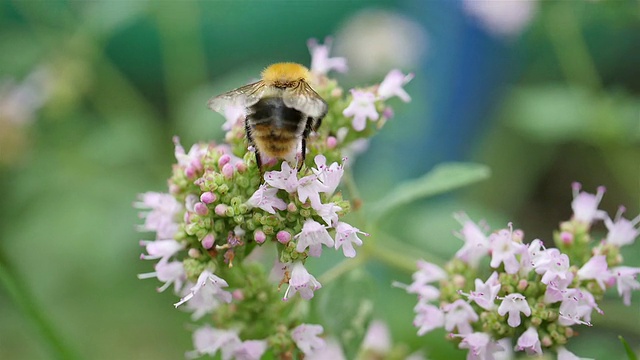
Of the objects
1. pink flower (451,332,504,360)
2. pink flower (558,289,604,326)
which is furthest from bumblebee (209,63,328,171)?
pink flower (558,289,604,326)

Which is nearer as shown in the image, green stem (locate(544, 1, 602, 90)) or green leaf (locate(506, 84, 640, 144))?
green leaf (locate(506, 84, 640, 144))

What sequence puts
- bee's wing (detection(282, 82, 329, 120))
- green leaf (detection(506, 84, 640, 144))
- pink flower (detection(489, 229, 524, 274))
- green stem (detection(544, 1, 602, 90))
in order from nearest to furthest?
bee's wing (detection(282, 82, 329, 120)) < pink flower (detection(489, 229, 524, 274)) < green leaf (detection(506, 84, 640, 144)) < green stem (detection(544, 1, 602, 90))

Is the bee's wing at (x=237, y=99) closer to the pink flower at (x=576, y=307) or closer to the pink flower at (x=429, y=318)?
the pink flower at (x=429, y=318)

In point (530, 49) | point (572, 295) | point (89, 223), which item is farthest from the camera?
point (530, 49)

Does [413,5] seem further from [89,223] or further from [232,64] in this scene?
[89,223]

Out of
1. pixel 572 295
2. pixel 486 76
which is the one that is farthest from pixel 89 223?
pixel 572 295

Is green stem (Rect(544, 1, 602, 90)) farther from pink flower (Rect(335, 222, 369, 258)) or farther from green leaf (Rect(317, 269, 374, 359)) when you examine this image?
pink flower (Rect(335, 222, 369, 258))

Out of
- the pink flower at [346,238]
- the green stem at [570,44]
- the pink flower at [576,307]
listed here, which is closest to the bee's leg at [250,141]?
the pink flower at [346,238]
